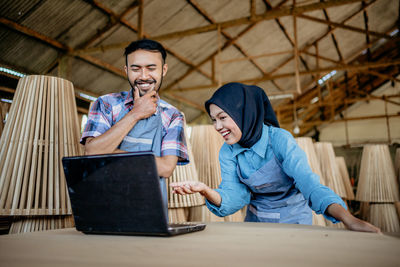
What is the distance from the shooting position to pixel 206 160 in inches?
117

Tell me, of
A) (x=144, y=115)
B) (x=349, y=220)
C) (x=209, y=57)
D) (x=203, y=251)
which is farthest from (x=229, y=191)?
(x=209, y=57)

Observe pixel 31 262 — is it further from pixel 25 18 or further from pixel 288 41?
pixel 288 41

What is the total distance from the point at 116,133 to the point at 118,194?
1.96 feet

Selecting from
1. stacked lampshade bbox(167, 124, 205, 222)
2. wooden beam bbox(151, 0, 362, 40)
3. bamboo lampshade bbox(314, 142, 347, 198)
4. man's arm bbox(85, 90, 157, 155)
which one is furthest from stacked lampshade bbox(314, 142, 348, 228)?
man's arm bbox(85, 90, 157, 155)

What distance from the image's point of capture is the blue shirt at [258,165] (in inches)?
57.4

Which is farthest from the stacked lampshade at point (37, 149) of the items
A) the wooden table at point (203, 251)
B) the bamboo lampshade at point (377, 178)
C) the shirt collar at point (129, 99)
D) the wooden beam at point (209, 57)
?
the wooden beam at point (209, 57)

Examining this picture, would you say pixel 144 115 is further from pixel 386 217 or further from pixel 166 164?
pixel 386 217

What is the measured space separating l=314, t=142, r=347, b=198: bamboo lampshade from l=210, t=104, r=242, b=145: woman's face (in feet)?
10.1

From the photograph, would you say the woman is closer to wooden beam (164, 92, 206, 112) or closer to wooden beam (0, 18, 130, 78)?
wooden beam (0, 18, 130, 78)

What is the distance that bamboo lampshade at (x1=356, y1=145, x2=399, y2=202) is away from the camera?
4.18m

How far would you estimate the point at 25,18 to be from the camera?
583cm

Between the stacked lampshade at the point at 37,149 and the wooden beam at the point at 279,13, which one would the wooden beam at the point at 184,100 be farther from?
the stacked lampshade at the point at 37,149

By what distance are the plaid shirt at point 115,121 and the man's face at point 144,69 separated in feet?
0.32

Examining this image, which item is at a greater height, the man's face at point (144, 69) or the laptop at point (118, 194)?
the man's face at point (144, 69)
